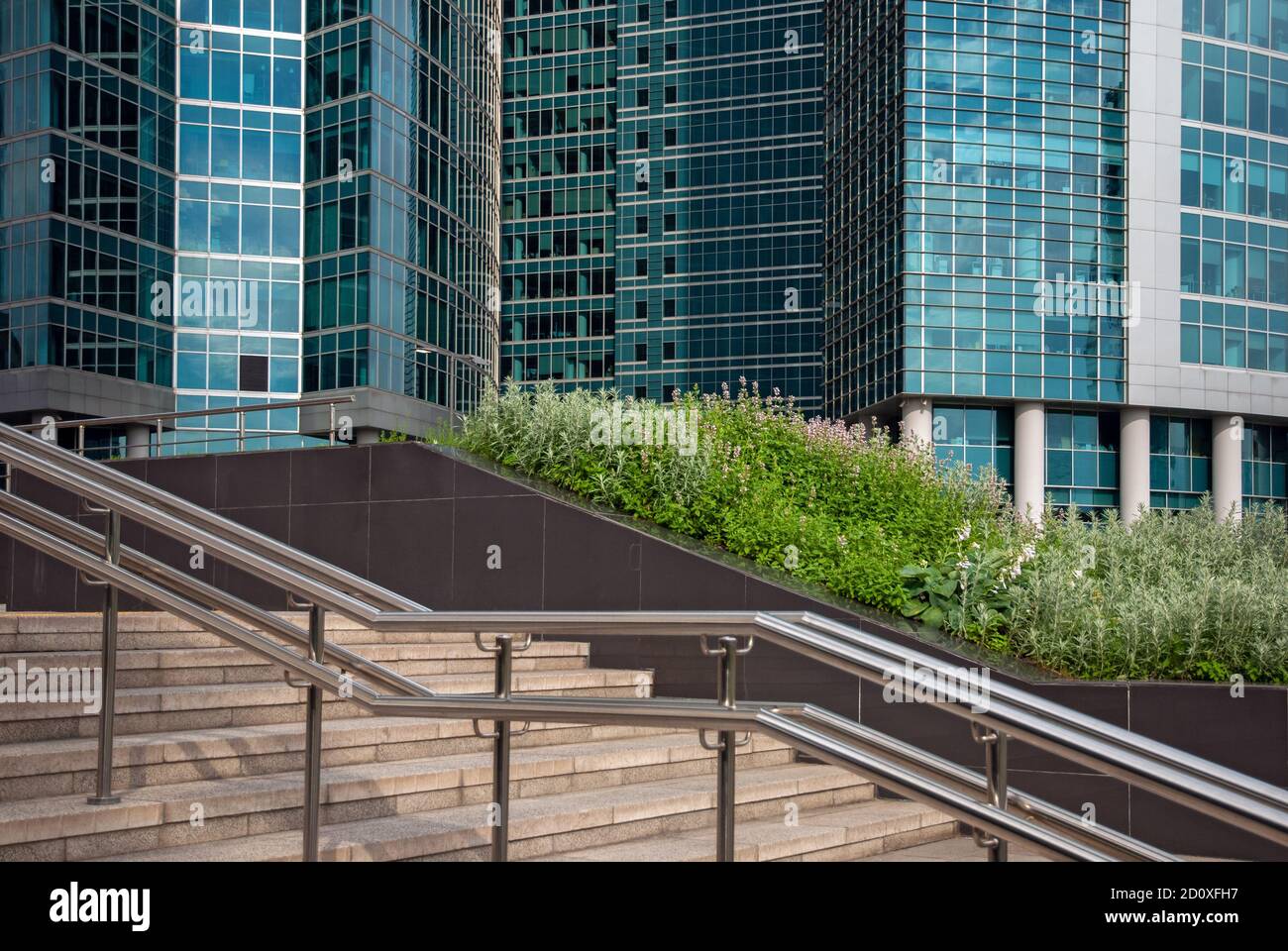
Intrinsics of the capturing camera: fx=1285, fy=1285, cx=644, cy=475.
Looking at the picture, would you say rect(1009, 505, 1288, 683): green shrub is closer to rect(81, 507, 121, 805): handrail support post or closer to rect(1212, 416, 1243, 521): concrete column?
rect(81, 507, 121, 805): handrail support post

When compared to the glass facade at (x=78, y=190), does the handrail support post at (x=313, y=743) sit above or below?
below

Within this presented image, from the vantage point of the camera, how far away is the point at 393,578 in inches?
506

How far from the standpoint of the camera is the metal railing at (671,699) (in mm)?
3895

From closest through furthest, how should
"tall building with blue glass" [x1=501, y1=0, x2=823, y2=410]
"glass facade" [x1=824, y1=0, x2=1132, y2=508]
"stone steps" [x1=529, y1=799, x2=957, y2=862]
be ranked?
"stone steps" [x1=529, y1=799, x2=957, y2=862] → "glass facade" [x1=824, y1=0, x2=1132, y2=508] → "tall building with blue glass" [x1=501, y1=0, x2=823, y2=410]

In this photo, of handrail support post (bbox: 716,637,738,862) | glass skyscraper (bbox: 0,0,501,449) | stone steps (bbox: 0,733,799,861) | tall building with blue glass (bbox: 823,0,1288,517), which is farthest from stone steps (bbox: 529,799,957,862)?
glass skyscraper (bbox: 0,0,501,449)

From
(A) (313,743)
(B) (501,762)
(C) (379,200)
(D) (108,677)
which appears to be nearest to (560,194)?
(C) (379,200)

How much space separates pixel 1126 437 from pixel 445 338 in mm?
30349

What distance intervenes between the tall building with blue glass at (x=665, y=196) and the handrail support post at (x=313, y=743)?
262 feet

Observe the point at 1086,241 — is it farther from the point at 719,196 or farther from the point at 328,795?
the point at 328,795

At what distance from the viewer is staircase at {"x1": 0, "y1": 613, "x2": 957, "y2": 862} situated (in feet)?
18.5

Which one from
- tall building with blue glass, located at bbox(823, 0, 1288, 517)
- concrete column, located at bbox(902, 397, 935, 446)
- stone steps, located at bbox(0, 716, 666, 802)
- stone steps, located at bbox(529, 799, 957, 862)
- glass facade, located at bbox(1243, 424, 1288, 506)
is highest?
tall building with blue glass, located at bbox(823, 0, 1288, 517)

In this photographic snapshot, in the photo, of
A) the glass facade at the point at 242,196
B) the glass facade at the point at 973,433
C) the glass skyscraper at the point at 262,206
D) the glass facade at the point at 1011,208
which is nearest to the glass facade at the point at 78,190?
the glass skyscraper at the point at 262,206

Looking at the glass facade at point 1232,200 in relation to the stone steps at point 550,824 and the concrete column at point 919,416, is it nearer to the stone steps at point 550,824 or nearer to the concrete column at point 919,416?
the concrete column at point 919,416

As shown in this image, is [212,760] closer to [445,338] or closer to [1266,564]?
[1266,564]
